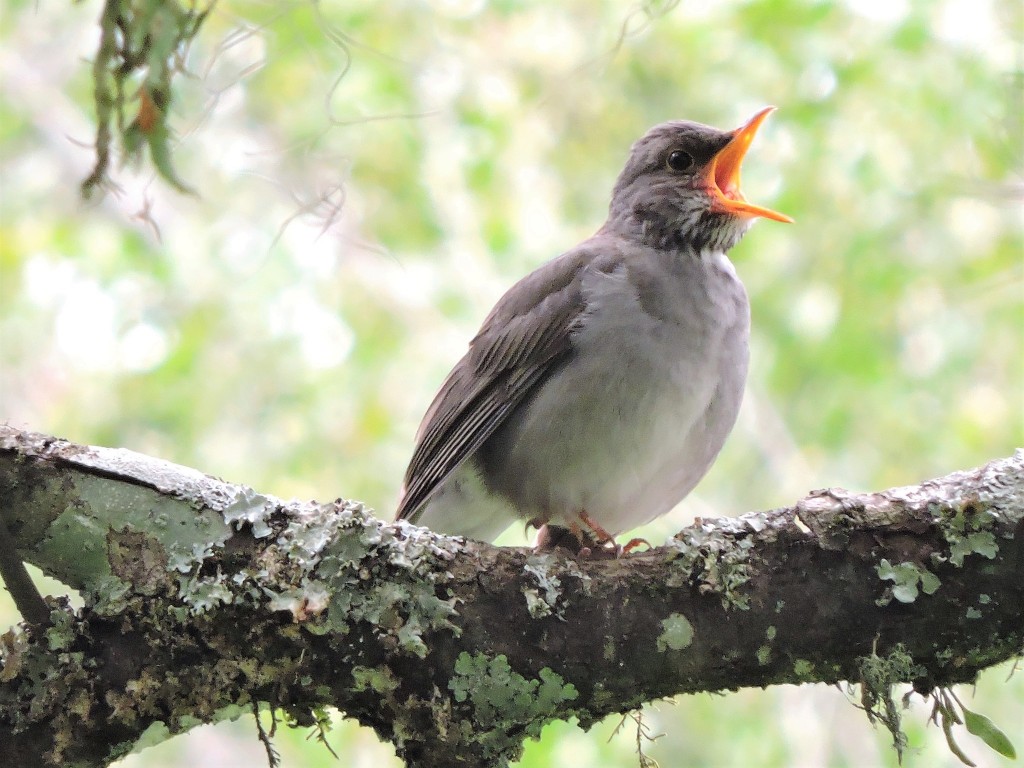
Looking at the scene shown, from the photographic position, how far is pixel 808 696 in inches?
245

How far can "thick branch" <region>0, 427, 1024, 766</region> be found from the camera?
7.20 ft

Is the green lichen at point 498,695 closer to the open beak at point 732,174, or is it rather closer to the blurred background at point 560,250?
the open beak at point 732,174

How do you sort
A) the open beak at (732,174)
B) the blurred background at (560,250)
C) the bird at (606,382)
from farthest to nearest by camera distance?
the blurred background at (560,250)
the open beak at (732,174)
the bird at (606,382)

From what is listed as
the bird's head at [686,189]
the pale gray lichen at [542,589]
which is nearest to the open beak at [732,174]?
the bird's head at [686,189]

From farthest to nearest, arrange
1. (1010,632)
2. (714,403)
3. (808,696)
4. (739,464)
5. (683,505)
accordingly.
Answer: (739,464) → (683,505) → (808,696) → (714,403) → (1010,632)

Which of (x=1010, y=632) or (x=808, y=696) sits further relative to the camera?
(x=808, y=696)

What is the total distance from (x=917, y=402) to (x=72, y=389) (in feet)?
18.4

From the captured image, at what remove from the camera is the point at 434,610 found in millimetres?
2289

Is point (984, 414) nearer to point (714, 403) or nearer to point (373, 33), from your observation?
point (714, 403)

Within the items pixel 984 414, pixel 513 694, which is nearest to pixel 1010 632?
pixel 513 694

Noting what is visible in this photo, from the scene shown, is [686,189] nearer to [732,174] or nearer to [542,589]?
[732,174]

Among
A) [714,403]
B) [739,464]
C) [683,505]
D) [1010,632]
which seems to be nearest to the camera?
[1010,632]

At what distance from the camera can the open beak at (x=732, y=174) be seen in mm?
3844

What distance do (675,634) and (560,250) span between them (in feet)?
16.0
